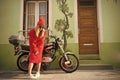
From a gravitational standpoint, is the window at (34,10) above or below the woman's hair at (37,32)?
above

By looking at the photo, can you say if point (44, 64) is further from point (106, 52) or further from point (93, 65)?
point (106, 52)

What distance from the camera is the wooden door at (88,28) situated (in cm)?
1019

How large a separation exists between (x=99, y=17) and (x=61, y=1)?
1.81m

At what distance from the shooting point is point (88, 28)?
33.6ft

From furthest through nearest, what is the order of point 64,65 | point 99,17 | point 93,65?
point 99,17 < point 93,65 < point 64,65

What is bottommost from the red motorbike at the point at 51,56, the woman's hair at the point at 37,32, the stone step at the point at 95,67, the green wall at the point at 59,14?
the stone step at the point at 95,67

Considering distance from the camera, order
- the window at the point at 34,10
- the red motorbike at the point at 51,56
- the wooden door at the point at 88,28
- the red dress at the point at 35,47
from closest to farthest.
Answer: the red dress at the point at 35,47, the red motorbike at the point at 51,56, the wooden door at the point at 88,28, the window at the point at 34,10

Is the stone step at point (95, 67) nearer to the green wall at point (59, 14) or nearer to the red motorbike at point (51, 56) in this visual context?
the red motorbike at point (51, 56)

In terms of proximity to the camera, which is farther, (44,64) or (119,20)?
(119,20)

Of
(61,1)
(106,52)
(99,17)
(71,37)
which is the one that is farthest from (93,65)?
(61,1)

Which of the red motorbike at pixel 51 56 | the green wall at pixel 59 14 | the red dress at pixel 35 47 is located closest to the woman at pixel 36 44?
the red dress at pixel 35 47

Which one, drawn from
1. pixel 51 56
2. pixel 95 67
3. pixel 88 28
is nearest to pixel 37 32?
pixel 51 56

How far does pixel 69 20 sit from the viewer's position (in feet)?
32.2

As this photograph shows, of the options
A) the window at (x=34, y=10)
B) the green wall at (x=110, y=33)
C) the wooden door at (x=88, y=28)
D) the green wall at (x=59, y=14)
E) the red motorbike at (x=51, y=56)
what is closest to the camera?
the red motorbike at (x=51, y=56)
